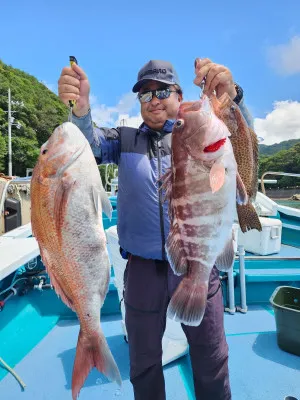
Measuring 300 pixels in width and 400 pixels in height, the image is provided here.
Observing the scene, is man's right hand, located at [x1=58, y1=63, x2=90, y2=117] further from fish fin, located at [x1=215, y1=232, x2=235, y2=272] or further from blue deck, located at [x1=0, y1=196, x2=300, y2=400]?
blue deck, located at [x1=0, y1=196, x2=300, y2=400]

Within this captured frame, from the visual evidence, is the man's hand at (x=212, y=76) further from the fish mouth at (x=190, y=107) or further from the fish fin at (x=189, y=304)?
the fish fin at (x=189, y=304)

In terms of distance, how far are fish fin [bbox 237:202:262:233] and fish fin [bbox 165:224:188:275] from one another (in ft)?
1.09

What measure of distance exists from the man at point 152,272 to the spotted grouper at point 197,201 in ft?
2.04

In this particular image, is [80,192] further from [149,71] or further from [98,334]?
[149,71]

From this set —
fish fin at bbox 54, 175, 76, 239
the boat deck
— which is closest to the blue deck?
the boat deck

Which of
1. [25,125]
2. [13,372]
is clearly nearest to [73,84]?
[13,372]

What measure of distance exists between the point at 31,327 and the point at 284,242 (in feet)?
17.6

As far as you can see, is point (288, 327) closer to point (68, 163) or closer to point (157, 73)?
point (157, 73)

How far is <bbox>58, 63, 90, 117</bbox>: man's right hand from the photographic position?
1.69m

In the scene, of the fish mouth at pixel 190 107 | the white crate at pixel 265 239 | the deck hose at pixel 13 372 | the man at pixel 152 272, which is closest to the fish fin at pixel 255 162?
the fish mouth at pixel 190 107

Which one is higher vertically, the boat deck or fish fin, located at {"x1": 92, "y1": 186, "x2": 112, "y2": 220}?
fish fin, located at {"x1": 92, "y1": 186, "x2": 112, "y2": 220}

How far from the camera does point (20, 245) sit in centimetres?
375

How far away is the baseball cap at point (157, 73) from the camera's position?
224 centimetres

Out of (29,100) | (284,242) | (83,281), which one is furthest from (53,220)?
(29,100)
